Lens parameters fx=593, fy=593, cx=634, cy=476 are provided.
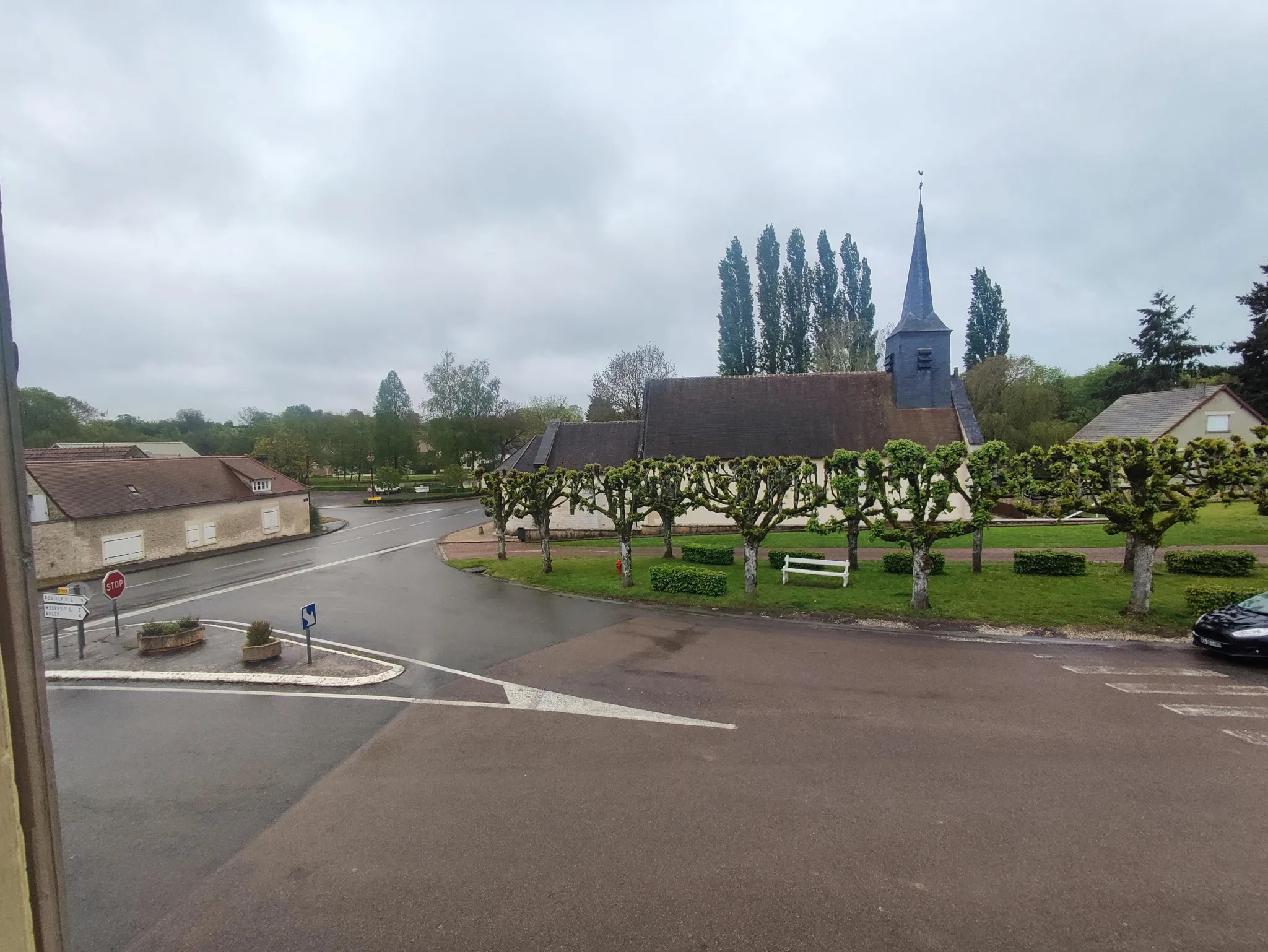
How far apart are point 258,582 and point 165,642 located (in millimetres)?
9170

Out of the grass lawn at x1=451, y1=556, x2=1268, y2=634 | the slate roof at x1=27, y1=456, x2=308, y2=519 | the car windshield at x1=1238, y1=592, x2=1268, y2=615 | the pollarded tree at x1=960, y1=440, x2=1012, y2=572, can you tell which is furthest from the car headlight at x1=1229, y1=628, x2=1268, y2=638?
the slate roof at x1=27, y1=456, x2=308, y2=519

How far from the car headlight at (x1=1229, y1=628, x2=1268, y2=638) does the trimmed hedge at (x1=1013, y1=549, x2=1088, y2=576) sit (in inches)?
A: 241

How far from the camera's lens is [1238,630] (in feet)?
33.9

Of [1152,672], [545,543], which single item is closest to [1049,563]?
[1152,672]

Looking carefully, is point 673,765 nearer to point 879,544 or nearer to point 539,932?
point 539,932

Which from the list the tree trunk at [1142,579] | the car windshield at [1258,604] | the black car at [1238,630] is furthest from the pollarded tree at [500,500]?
the car windshield at [1258,604]

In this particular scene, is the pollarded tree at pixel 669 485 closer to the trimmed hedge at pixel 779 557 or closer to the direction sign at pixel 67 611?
the trimmed hedge at pixel 779 557

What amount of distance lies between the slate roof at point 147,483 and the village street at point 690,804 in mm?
17992

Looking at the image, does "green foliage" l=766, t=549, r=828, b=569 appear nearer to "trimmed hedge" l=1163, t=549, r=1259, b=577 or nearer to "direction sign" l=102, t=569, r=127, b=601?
"trimmed hedge" l=1163, t=549, r=1259, b=577

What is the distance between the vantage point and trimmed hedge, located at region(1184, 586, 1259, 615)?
12.2 m

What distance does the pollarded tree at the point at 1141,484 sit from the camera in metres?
12.2

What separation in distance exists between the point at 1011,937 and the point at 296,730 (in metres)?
8.82

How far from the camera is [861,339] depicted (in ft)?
153

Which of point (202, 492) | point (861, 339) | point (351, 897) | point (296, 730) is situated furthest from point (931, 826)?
point (861, 339)
